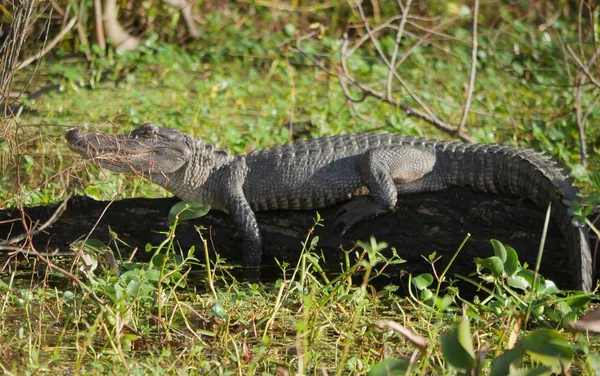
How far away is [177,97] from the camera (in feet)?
28.4

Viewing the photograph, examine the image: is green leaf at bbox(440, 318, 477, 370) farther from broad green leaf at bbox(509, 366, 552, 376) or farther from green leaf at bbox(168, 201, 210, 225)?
green leaf at bbox(168, 201, 210, 225)

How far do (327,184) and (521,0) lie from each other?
6.55 m

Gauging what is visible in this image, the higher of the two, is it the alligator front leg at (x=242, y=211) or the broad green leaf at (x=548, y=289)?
the broad green leaf at (x=548, y=289)

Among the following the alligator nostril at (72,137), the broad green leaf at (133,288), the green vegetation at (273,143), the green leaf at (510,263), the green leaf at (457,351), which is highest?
the green leaf at (457,351)

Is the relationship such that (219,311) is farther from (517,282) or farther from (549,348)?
(549,348)

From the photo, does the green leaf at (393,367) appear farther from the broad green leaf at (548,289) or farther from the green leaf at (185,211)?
the green leaf at (185,211)

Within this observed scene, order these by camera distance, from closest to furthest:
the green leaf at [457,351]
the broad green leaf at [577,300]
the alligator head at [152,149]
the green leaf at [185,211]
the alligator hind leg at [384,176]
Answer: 1. the green leaf at [457,351]
2. the broad green leaf at [577,300]
3. the green leaf at [185,211]
4. the alligator hind leg at [384,176]
5. the alligator head at [152,149]

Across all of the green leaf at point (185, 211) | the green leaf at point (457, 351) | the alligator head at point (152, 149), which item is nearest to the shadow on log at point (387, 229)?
the alligator head at point (152, 149)

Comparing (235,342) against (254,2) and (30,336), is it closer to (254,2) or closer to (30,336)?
(30,336)

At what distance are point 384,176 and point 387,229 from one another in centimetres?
36

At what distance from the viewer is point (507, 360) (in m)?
3.08

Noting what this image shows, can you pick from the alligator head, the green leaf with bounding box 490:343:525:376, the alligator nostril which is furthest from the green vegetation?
the alligator head

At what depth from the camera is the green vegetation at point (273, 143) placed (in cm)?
372

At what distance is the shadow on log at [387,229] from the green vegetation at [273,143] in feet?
0.39
